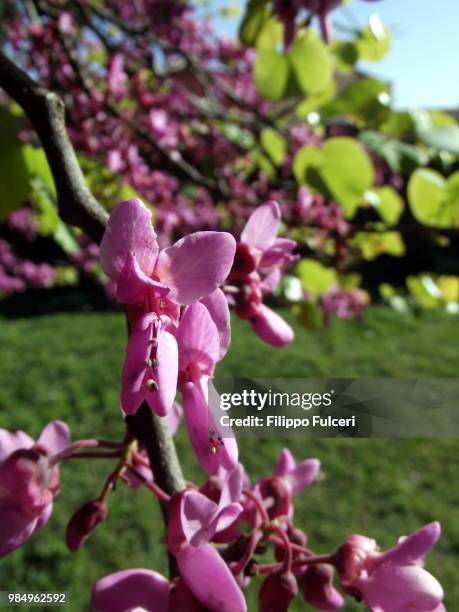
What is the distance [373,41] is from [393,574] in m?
1.40

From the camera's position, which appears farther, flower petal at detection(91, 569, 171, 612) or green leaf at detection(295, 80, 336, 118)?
green leaf at detection(295, 80, 336, 118)

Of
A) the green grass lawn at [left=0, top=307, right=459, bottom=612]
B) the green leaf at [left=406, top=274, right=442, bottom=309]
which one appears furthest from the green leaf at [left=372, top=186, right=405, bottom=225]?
the green grass lawn at [left=0, top=307, right=459, bottom=612]

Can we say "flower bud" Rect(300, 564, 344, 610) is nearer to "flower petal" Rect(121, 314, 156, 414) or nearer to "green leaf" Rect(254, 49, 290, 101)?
"flower petal" Rect(121, 314, 156, 414)

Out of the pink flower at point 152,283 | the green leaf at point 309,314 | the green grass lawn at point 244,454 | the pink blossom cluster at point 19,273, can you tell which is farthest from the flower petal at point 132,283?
the pink blossom cluster at point 19,273

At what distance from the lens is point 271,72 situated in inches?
56.2

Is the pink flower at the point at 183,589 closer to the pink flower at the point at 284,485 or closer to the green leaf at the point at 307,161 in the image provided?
the pink flower at the point at 284,485

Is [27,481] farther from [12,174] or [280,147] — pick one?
[280,147]

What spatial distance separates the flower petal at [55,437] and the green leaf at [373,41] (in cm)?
132

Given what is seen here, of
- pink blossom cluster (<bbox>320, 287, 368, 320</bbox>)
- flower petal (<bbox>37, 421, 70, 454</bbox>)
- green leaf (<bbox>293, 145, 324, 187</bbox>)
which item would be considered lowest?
pink blossom cluster (<bbox>320, 287, 368, 320</bbox>)

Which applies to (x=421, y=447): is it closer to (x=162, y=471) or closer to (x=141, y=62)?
(x=141, y=62)

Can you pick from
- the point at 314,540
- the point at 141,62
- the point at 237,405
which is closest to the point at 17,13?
the point at 141,62

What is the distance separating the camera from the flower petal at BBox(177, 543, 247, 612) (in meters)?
0.47

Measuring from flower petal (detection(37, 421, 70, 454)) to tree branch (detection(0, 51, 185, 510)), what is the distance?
0.14 meters

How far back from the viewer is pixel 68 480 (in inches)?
110
